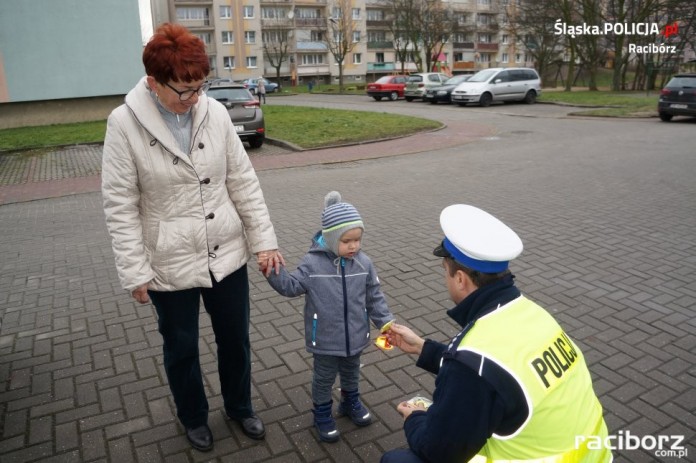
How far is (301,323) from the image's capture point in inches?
177

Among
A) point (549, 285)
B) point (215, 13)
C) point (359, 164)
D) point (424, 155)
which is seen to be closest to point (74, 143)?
point (359, 164)

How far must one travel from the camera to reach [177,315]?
8.93ft

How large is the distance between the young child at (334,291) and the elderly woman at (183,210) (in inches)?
8.0

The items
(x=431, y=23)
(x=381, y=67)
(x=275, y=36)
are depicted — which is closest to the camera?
(x=431, y=23)

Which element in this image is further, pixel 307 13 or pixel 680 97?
pixel 307 13

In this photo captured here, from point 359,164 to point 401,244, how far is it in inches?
240

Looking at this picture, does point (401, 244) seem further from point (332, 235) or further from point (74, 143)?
point (74, 143)

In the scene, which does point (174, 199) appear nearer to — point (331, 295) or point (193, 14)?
point (331, 295)

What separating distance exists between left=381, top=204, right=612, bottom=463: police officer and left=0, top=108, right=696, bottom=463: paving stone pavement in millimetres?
1400

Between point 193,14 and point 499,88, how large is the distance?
5094 centimetres

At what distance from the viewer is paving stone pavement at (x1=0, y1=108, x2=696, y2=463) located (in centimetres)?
312

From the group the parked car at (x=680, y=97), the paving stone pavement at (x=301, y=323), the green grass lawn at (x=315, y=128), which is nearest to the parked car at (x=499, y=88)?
the green grass lawn at (x=315, y=128)

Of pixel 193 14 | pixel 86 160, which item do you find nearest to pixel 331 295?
pixel 86 160
